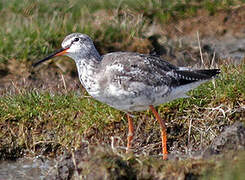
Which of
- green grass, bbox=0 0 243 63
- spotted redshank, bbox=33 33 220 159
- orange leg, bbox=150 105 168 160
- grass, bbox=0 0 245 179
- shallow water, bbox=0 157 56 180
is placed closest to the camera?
grass, bbox=0 0 245 179

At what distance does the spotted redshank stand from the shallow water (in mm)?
1133

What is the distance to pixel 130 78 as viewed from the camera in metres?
6.18

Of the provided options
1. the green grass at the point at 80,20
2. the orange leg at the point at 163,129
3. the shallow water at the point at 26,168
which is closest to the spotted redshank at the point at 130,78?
the orange leg at the point at 163,129

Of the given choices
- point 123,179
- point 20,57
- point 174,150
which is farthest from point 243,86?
point 20,57

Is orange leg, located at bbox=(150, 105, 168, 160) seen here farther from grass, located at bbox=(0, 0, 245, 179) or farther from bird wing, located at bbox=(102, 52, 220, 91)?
bird wing, located at bbox=(102, 52, 220, 91)

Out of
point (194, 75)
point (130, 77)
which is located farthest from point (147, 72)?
point (194, 75)

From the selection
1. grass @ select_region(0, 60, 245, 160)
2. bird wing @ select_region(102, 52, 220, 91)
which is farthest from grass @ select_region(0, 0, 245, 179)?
bird wing @ select_region(102, 52, 220, 91)

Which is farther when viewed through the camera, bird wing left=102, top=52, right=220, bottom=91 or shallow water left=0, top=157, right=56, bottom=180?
shallow water left=0, top=157, right=56, bottom=180

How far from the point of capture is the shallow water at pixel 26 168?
261 inches

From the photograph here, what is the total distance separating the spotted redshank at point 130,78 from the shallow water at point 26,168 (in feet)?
3.72

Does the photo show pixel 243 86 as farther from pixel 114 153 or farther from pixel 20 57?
pixel 20 57

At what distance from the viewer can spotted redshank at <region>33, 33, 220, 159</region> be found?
616cm

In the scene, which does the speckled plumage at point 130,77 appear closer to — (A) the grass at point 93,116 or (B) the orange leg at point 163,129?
(B) the orange leg at point 163,129

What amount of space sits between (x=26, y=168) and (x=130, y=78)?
6.18 ft
